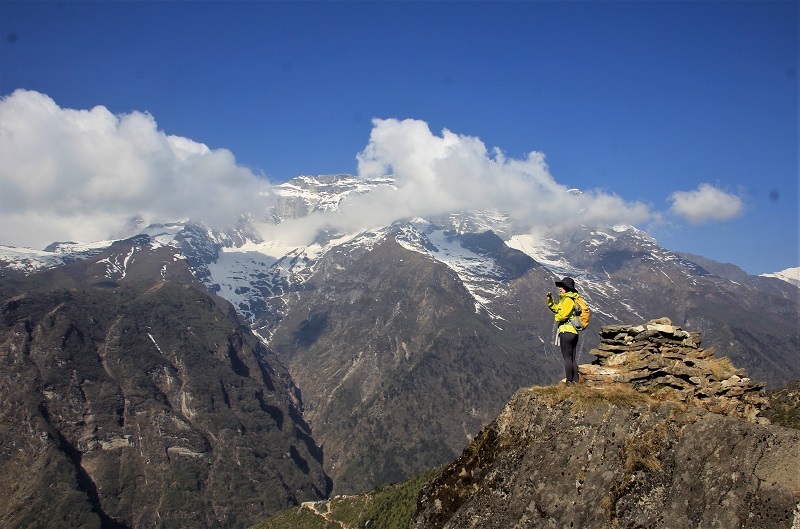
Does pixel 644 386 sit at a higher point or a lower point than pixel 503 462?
higher

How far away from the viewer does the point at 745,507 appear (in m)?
14.3

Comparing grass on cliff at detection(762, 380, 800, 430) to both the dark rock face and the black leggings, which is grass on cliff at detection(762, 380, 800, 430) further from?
the dark rock face

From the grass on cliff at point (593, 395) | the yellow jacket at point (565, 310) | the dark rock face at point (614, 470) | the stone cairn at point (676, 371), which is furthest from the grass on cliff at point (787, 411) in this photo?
the dark rock face at point (614, 470)

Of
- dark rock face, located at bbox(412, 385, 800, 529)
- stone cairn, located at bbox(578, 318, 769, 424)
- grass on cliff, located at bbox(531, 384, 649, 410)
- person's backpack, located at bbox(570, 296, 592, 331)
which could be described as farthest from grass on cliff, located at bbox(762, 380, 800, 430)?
dark rock face, located at bbox(412, 385, 800, 529)

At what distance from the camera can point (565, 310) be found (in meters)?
22.2

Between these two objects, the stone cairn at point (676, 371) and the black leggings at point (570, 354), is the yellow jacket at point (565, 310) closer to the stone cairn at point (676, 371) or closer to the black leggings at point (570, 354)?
the black leggings at point (570, 354)

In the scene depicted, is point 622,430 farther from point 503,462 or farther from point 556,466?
point 503,462

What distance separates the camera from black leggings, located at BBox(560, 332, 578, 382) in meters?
20.9

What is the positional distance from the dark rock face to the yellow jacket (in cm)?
271

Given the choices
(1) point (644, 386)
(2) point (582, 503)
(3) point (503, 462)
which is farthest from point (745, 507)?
(3) point (503, 462)

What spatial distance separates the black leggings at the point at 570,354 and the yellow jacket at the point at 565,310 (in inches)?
14.7

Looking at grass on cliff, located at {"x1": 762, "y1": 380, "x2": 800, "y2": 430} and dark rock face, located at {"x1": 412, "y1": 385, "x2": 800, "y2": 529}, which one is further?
grass on cliff, located at {"x1": 762, "y1": 380, "x2": 800, "y2": 430}

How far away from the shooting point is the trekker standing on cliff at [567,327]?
21.1 m

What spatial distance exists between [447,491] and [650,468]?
24.6ft
